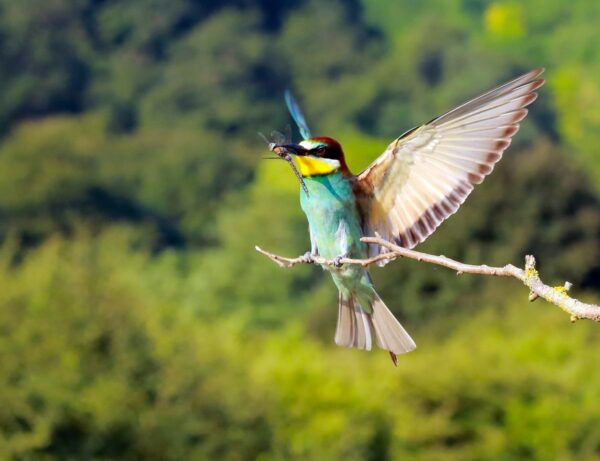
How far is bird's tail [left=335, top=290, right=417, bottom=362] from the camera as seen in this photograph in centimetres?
547

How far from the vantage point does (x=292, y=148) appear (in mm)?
5059

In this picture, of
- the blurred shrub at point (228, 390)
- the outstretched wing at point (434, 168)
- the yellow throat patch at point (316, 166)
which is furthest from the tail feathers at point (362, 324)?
the blurred shrub at point (228, 390)

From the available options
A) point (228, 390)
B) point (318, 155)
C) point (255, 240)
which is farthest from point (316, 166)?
point (255, 240)

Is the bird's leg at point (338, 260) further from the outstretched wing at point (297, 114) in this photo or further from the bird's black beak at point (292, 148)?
the outstretched wing at point (297, 114)

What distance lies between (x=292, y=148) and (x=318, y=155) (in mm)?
174

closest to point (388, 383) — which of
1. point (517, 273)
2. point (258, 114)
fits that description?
point (517, 273)

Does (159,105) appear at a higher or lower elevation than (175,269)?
higher

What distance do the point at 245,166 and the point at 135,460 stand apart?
44.0m

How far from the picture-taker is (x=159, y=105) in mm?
76688

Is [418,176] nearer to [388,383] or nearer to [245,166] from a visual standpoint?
[388,383]

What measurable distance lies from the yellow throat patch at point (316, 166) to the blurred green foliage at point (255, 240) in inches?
561

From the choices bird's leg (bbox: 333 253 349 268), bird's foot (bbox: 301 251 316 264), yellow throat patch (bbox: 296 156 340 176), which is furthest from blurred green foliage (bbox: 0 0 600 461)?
bird's foot (bbox: 301 251 316 264)

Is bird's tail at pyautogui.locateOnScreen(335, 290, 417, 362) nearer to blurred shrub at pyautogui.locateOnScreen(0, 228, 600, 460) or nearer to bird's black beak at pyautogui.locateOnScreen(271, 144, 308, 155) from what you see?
bird's black beak at pyautogui.locateOnScreen(271, 144, 308, 155)

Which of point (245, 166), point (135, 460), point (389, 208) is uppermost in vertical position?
point (245, 166)
